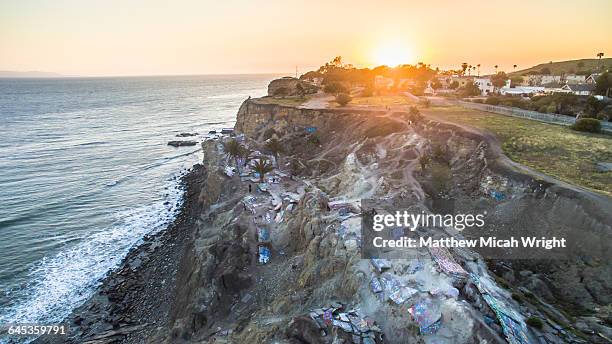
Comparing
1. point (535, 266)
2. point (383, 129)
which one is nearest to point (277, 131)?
point (383, 129)

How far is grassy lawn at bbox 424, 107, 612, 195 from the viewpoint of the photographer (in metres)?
29.5

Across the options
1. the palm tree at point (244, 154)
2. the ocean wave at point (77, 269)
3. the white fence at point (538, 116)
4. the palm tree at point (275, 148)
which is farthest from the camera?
the palm tree at point (244, 154)

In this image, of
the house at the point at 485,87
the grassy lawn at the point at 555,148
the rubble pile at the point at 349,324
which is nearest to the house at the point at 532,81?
the house at the point at 485,87

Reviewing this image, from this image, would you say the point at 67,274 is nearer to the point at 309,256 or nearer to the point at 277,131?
the point at 309,256

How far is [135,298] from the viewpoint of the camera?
29703 millimetres

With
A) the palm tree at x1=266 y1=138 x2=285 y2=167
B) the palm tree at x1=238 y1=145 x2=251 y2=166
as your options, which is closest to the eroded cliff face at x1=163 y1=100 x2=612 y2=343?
the palm tree at x1=266 y1=138 x2=285 y2=167

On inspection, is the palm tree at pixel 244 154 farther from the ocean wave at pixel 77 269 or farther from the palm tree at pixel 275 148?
the ocean wave at pixel 77 269

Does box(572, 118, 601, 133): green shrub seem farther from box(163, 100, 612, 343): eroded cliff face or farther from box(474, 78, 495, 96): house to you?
box(474, 78, 495, 96): house

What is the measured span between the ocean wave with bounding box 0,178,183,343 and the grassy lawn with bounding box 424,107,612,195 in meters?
40.3

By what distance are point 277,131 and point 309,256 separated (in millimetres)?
37377

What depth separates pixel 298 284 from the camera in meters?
24.2

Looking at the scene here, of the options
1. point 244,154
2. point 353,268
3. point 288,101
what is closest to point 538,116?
point 353,268

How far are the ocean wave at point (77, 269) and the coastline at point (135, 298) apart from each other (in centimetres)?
117

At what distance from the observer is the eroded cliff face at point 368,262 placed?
18016 millimetres
